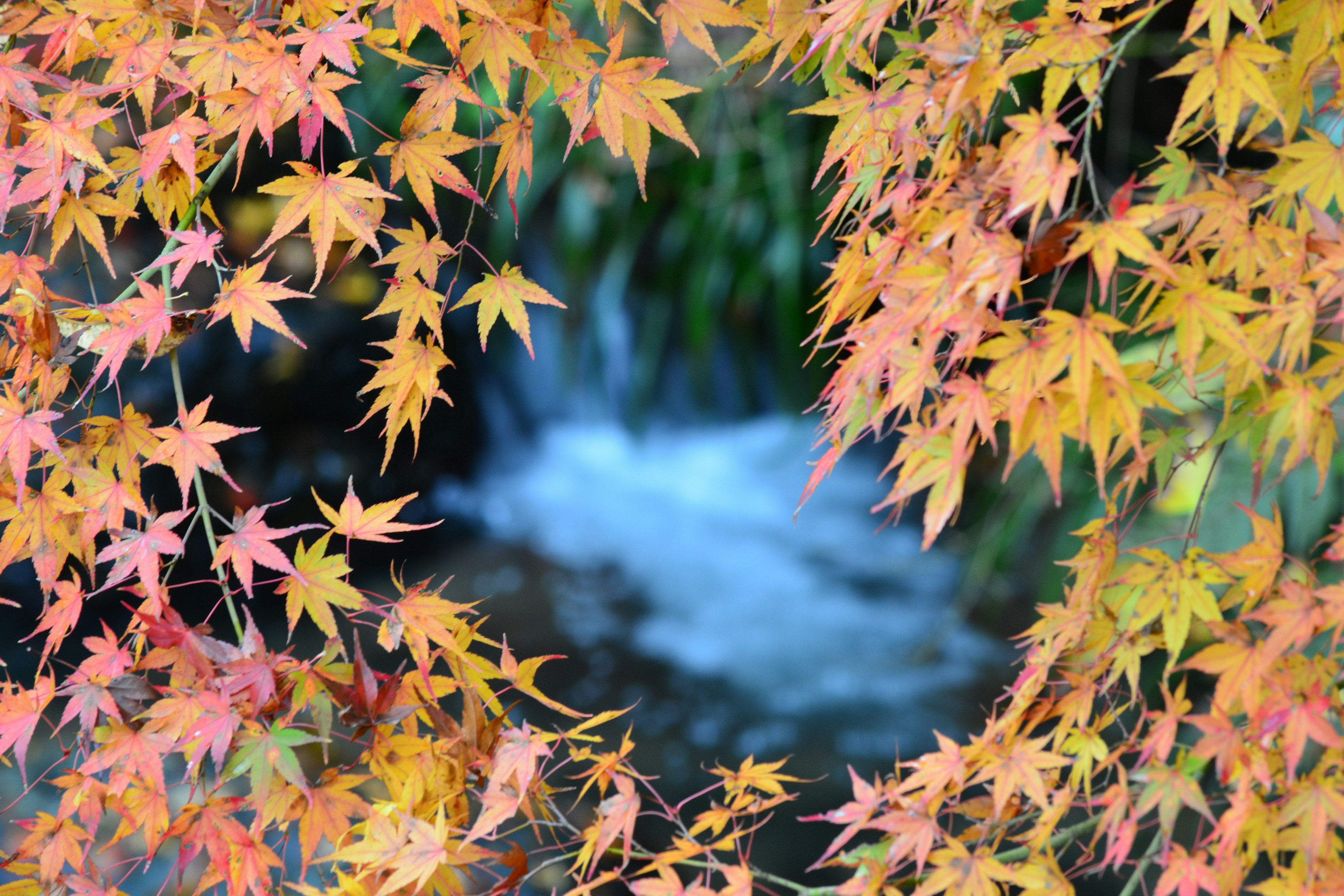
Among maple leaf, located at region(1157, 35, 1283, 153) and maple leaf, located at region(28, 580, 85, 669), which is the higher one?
maple leaf, located at region(1157, 35, 1283, 153)

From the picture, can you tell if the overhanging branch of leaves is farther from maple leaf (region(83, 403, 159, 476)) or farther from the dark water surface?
the dark water surface

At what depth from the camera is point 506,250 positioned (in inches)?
139

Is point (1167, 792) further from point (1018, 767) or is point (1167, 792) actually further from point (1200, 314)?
point (1200, 314)

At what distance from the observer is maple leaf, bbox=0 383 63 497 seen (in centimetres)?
72

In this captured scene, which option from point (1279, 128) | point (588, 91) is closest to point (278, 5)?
point (588, 91)

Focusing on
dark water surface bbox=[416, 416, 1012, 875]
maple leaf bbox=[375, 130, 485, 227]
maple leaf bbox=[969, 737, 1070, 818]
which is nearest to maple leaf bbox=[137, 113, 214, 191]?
A: maple leaf bbox=[375, 130, 485, 227]

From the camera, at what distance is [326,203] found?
0.75m

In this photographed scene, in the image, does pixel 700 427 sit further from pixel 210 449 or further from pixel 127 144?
pixel 210 449

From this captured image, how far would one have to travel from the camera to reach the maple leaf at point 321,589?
79cm

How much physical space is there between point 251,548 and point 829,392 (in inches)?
18.1

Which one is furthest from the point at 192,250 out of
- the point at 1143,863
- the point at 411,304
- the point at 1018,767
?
the point at 1143,863

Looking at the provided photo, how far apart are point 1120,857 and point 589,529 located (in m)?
2.96

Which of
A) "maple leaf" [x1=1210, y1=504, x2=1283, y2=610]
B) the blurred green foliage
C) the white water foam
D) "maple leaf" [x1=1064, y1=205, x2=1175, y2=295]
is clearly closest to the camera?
"maple leaf" [x1=1064, y1=205, x2=1175, y2=295]

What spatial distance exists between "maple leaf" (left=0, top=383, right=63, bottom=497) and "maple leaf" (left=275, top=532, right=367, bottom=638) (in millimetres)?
196
